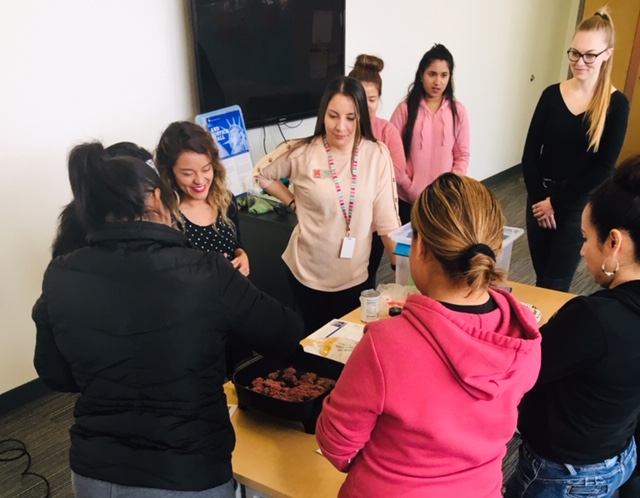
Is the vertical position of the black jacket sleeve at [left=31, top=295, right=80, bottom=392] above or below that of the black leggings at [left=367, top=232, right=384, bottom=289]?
above

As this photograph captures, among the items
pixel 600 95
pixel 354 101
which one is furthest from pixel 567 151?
pixel 354 101

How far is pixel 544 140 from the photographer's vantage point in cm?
249

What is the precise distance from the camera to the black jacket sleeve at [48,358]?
43.8 inches

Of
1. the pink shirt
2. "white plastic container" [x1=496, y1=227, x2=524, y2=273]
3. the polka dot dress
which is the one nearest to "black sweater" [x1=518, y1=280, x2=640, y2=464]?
"white plastic container" [x1=496, y1=227, x2=524, y2=273]

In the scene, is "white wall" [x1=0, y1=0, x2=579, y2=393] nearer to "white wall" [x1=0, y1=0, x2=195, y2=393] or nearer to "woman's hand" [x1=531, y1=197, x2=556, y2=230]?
"white wall" [x1=0, y1=0, x2=195, y2=393]

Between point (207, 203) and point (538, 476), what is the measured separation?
1.33 metres

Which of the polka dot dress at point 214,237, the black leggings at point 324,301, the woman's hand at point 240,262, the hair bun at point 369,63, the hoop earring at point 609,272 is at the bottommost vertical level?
the black leggings at point 324,301

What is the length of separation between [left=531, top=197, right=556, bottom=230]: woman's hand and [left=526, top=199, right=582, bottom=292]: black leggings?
2 cm

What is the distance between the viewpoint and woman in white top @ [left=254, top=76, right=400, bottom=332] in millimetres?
2004

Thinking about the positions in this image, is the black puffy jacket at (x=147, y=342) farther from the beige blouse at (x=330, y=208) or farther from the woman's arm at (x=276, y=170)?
the woman's arm at (x=276, y=170)

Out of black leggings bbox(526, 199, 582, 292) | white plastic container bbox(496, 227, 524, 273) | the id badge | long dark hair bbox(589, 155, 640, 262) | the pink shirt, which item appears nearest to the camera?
long dark hair bbox(589, 155, 640, 262)

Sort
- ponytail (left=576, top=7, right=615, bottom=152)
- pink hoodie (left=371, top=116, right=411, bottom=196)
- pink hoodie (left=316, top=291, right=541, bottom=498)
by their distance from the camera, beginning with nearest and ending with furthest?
1. pink hoodie (left=316, top=291, right=541, bottom=498)
2. ponytail (left=576, top=7, right=615, bottom=152)
3. pink hoodie (left=371, top=116, right=411, bottom=196)

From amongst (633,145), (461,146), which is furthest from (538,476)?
(633,145)

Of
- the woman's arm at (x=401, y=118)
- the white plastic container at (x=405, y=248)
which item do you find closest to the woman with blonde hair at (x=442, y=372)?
the white plastic container at (x=405, y=248)
